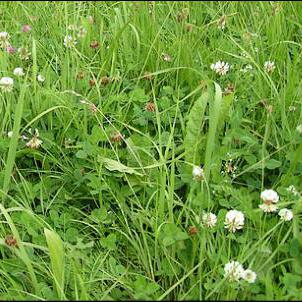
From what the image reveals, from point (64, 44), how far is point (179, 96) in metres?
0.51

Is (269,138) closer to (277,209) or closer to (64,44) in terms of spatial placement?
(277,209)

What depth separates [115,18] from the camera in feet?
8.48

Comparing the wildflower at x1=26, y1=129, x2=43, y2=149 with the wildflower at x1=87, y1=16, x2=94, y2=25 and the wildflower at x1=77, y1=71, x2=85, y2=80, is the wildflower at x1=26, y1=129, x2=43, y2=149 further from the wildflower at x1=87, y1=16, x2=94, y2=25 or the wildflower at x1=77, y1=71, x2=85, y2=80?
the wildflower at x1=87, y1=16, x2=94, y2=25

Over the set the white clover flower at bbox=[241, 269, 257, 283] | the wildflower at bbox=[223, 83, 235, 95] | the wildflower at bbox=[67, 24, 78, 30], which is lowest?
the white clover flower at bbox=[241, 269, 257, 283]

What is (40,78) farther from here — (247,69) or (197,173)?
(197,173)

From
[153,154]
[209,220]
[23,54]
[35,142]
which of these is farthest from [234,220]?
[23,54]

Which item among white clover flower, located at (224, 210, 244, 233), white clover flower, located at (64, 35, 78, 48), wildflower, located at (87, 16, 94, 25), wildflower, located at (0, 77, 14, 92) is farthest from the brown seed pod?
wildflower, located at (87, 16, 94, 25)

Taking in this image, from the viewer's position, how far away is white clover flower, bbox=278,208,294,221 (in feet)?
5.36

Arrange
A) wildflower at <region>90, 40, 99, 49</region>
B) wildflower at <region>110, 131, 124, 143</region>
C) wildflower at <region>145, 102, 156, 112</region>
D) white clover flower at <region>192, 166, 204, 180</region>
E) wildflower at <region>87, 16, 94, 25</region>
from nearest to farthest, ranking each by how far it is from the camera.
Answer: white clover flower at <region>192, 166, 204, 180</region> < wildflower at <region>110, 131, 124, 143</region> < wildflower at <region>145, 102, 156, 112</region> < wildflower at <region>90, 40, 99, 49</region> < wildflower at <region>87, 16, 94, 25</region>

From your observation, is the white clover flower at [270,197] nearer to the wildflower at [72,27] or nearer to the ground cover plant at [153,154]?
the ground cover plant at [153,154]

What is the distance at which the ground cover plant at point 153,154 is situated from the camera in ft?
5.30

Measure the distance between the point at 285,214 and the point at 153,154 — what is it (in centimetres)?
47

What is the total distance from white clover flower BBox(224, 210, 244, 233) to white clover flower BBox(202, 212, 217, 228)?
0.11 ft

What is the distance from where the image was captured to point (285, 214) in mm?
1642
